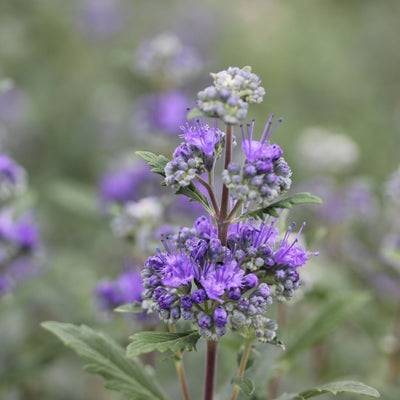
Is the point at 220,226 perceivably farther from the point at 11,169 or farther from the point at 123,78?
the point at 123,78

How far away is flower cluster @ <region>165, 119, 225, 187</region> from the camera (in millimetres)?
1700

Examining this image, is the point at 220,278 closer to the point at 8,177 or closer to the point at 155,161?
the point at 155,161

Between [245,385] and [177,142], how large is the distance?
297cm

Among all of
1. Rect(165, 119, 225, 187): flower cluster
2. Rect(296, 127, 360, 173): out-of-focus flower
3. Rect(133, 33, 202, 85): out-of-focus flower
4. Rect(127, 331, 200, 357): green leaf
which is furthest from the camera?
Rect(296, 127, 360, 173): out-of-focus flower

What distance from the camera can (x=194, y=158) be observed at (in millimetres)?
1765

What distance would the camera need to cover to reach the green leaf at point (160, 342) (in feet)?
5.24

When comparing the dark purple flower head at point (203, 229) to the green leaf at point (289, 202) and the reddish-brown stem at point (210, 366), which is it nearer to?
the green leaf at point (289, 202)

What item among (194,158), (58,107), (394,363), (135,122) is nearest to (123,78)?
(58,107)

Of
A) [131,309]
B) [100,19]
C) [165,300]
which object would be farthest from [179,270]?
[100,19]

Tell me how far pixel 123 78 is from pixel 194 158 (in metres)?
6.07

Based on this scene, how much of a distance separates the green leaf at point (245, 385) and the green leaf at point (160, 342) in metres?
0.23

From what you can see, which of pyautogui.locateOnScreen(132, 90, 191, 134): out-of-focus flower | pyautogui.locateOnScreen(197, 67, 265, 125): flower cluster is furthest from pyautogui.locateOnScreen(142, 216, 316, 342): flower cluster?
pyautogui.locateOnScreen(132, 90, 191, 134): out-of-focus flower

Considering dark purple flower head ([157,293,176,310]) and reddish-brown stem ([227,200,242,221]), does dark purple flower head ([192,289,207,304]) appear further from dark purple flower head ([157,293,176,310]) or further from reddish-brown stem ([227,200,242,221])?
reddish-brown stem ([227,200,242,221])

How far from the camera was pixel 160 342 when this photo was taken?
1670 millimetres
